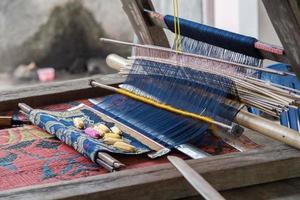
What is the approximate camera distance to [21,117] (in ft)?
5.70

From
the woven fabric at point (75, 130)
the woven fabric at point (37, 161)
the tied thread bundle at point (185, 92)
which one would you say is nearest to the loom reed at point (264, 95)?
the tied thread bundle at point (185, 92)

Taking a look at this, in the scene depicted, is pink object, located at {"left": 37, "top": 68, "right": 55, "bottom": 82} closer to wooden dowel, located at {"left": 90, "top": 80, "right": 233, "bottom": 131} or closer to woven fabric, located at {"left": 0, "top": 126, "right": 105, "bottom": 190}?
wooden dowel, located at {"left": 90, "top": 80, "right": 233, "bottom": 131}

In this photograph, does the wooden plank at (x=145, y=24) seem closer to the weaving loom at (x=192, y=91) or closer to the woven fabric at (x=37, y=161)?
the weaving loom at (x=192, y=91)

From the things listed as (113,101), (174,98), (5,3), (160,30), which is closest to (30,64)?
(5,3)

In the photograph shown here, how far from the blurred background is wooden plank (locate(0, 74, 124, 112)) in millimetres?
1245

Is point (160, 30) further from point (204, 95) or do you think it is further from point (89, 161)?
point (89, 161)

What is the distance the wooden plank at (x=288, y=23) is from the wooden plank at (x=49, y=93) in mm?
740

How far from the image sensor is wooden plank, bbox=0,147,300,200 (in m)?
1.13

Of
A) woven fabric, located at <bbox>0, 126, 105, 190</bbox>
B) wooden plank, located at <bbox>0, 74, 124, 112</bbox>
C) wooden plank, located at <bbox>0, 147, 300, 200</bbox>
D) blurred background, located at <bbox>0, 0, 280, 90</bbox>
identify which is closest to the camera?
wooden plank, located at <bbox>0, 147, 300, 200</bbox>

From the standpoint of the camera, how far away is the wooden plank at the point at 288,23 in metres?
1.17

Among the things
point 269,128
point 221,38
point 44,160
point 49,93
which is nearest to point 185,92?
point 221,38

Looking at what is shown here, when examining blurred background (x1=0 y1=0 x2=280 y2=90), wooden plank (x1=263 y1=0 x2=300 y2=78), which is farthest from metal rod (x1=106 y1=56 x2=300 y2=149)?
blurred background (x1=0 y1=0 x2=280 y2=90)

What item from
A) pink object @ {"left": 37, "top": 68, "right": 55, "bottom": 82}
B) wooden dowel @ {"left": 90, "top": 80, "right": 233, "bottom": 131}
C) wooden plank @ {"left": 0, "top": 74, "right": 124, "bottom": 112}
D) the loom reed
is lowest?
pink object @ {"left": 37, "top": 68, "right": 55, "bottom": 82}

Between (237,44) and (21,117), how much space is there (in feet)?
2.11
